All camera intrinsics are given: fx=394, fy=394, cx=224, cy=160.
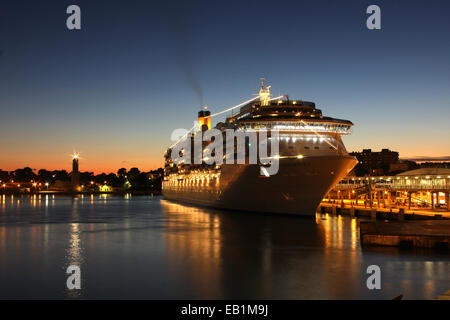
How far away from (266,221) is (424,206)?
19.6m

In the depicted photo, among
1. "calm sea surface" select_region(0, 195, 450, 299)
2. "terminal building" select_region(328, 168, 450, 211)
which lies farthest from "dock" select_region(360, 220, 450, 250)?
"terminal building" select_region(328, 168, 450, 211)

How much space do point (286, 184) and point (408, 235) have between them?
12.3 m

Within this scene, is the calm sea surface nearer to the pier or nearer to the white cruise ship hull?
the white cruise ship hull

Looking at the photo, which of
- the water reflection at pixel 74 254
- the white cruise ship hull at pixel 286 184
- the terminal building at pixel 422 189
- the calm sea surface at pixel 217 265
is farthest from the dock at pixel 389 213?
the water reflection at pixel 74 254

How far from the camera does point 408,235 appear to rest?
21328 mm

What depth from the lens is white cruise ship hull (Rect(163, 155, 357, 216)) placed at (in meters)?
31.2

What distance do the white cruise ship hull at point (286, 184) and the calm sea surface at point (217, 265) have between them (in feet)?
9.83

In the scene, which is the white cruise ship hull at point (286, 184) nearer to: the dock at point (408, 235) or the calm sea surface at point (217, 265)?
the calm sea surface at point (217, 265)

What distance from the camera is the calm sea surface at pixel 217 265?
14383 mm

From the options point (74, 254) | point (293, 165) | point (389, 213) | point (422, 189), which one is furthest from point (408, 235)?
point (422, 189)

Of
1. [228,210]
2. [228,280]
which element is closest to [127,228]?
[228,210]

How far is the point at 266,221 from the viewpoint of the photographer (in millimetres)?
35000

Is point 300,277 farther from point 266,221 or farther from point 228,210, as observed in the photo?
point 228,210

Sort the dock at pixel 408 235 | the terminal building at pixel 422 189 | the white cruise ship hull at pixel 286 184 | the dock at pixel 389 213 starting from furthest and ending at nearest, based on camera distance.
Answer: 1. the terminal building at pixel 422 189
2. the dock at pixel 389 213
3. the white cruise ship hull at pixel 286 184
4. the dock at pixel 408 235
